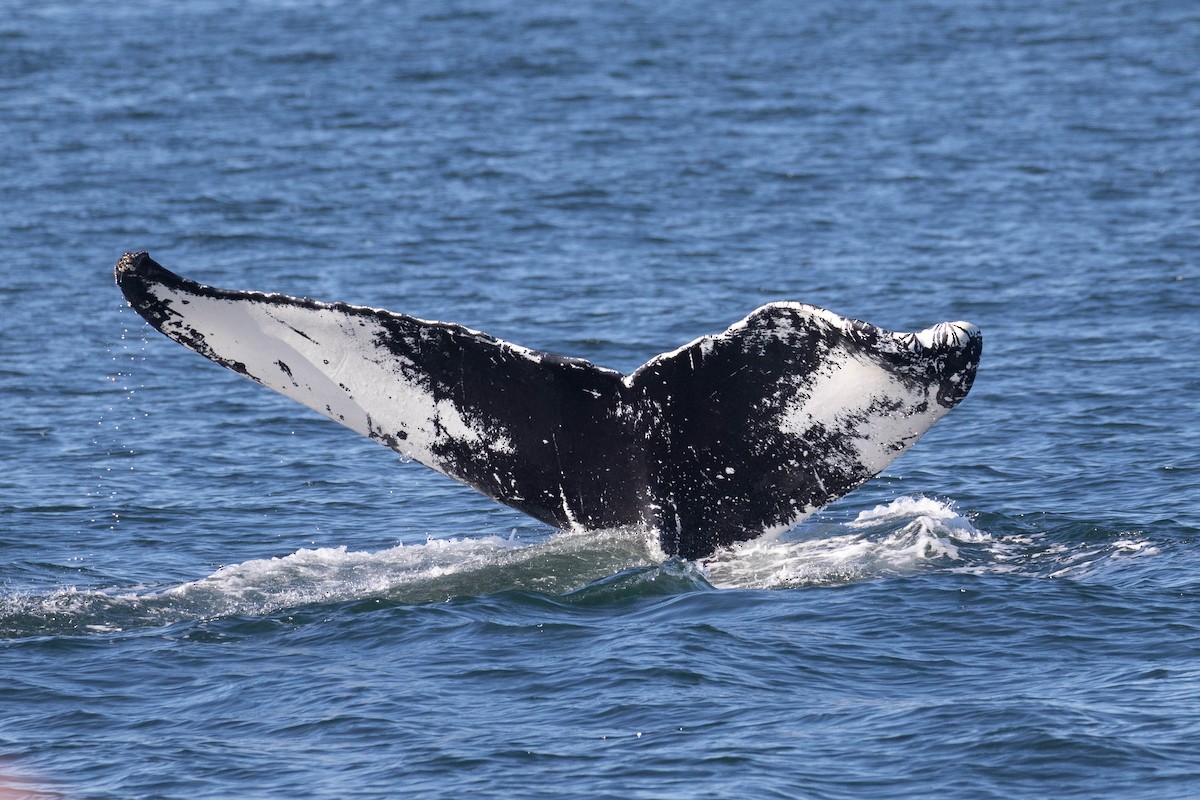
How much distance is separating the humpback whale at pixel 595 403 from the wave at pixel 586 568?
16.6 inches

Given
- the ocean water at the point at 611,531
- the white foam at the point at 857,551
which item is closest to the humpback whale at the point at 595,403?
the ocean water at the point at 611,531

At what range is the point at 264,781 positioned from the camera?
29.1 ft

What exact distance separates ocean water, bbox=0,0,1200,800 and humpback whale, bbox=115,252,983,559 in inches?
22.8

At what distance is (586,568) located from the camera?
11383mm

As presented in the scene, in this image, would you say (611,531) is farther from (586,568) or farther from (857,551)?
(857,551)

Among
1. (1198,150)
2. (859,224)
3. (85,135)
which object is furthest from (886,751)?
(85,135)

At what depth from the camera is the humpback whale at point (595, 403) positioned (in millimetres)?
9492

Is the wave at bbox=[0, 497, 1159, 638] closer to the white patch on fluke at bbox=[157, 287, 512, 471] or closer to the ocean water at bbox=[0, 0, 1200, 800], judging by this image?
the ocean water at bbox=[0, 0, 1200, 800]

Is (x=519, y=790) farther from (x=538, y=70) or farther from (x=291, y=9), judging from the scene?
(x=291, y=9)

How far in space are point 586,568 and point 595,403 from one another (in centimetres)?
164

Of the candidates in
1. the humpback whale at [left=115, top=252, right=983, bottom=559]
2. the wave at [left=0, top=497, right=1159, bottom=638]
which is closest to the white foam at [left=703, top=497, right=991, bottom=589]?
the wave at [left=0, top=497, right=1159, bottom=638]

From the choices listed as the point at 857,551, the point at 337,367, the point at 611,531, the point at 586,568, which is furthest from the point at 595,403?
the point at 857,551

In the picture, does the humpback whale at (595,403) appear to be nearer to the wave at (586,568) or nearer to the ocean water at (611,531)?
the wave at (586,568)

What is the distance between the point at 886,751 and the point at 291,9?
48.4 m
